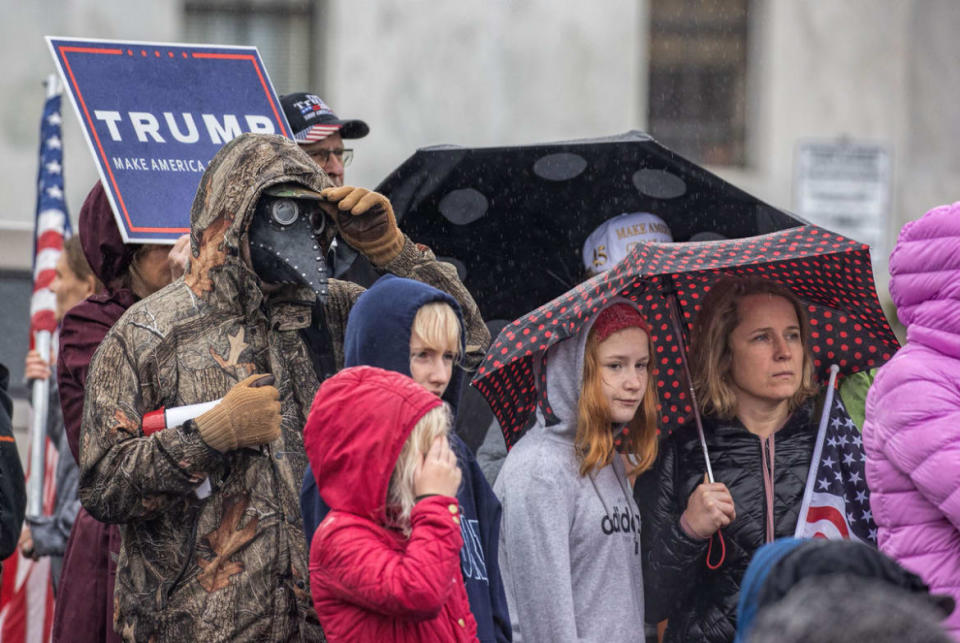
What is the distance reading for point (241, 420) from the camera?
3.97m

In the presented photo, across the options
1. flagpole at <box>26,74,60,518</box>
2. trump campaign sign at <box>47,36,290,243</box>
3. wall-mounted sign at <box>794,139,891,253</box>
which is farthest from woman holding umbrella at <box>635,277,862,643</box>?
wall-mounted sign at <box>794,139,891,253</box>

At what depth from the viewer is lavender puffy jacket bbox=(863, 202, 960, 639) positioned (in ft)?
14.1

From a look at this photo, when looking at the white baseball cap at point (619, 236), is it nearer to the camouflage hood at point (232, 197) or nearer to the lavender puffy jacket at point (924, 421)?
the lavender puffy jacket at point (924, 421)

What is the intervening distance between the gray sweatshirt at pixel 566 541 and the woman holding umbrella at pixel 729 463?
18 cm

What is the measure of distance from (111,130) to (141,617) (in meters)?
1.56

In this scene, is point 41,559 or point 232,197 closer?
point 232,197

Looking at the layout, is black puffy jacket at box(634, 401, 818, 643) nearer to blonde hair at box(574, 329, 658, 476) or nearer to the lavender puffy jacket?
blonde hair at box(574, 329, 658, 476)

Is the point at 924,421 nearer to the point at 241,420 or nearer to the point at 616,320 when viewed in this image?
the point at 616,320

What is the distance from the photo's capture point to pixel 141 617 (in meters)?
4.03

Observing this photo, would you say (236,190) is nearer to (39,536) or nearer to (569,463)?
(569,463)

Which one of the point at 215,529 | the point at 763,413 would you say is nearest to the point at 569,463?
the point at 763,413

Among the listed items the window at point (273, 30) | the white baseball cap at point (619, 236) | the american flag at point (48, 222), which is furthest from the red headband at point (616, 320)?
the window at point (273, 30)

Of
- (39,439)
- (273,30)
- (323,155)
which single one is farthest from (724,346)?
(273,30)

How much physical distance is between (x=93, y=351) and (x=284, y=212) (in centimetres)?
92
